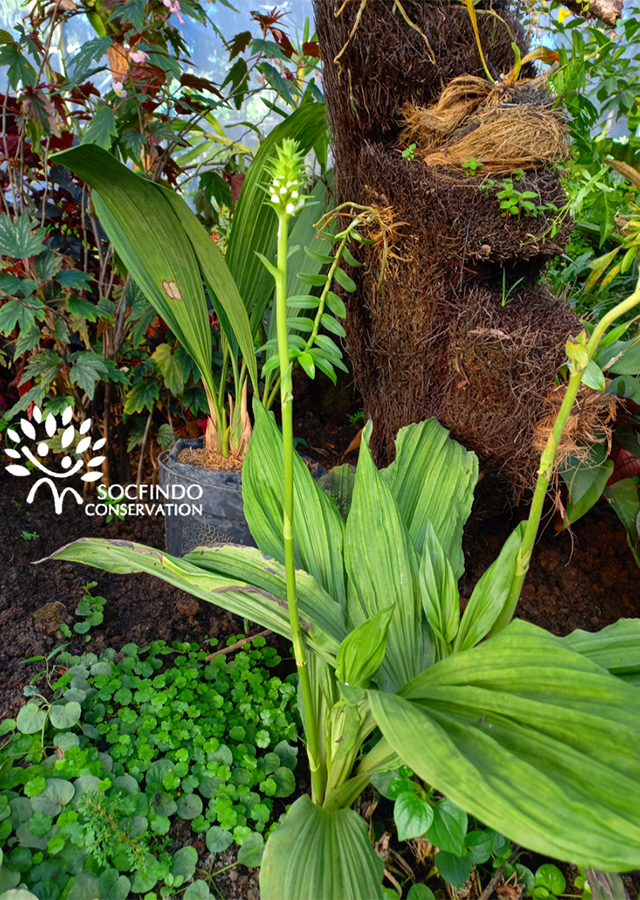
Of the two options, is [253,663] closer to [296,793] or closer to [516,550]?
[296,793]

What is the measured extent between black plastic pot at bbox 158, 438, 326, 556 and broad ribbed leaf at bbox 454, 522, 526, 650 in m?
0.66

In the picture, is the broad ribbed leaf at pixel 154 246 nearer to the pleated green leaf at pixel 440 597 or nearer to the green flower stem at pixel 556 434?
the pleated green leaf at pixel 440 597

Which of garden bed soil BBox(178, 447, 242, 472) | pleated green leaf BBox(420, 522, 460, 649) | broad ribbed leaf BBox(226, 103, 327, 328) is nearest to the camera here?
pleated green leaf BBox(420, 522, 460, 649)

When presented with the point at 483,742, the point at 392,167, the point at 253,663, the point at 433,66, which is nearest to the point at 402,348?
the point at 392,167

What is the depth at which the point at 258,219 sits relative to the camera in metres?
1.46

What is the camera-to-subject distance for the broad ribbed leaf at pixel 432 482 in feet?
3.64

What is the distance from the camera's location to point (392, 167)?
1169 mm

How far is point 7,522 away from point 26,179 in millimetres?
976

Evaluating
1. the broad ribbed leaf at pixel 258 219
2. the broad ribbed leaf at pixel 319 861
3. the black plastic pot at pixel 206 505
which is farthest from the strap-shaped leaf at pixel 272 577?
the broad ribbed leaf at pixel 258 219

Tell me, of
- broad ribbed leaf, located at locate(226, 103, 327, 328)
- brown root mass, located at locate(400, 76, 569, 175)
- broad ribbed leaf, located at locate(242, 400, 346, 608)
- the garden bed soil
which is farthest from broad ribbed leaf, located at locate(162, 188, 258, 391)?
brown root mass, located at locate(400, 76, 569, 175)

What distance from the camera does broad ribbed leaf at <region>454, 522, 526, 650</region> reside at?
849 millimetres

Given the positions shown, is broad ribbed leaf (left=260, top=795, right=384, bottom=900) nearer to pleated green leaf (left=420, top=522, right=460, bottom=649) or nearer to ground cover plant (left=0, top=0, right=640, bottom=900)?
ground cover plant (left=0, top=0, right=640, bottom=900)

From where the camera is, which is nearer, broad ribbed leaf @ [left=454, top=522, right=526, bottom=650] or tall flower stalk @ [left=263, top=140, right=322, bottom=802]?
tall flower stalk @ [left=263, top=140, right=322, bottom=802]

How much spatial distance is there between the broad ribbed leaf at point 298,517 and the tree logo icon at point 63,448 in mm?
735
